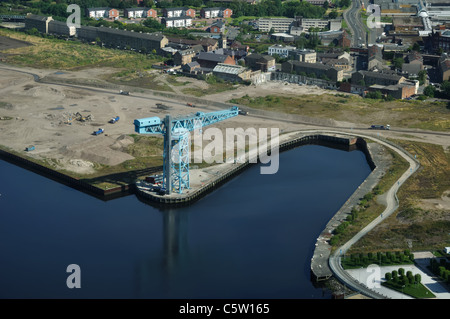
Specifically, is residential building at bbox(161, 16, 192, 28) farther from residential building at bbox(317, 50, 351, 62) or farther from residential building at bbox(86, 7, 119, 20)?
residential building at bbox(317, 50, 351, 62)

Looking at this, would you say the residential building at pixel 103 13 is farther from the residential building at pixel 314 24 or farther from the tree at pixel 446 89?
the tree at pixel 446 89

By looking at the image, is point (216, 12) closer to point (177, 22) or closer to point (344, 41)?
point (177, 22)

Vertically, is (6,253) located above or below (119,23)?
below

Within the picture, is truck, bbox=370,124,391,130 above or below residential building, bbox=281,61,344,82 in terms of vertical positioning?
below

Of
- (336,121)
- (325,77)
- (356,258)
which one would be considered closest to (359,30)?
(325,77)

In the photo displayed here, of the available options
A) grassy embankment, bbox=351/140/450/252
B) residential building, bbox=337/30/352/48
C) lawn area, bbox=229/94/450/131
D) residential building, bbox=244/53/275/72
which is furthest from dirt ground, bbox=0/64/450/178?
residential building, bbox=337/30/352/48

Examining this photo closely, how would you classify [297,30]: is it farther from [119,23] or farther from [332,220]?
[332,220]
